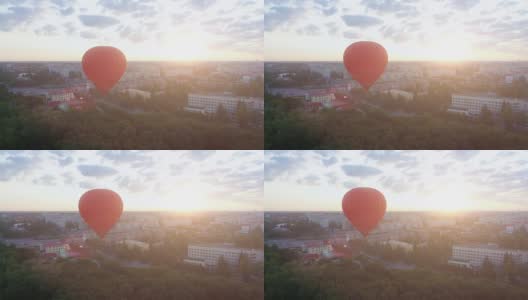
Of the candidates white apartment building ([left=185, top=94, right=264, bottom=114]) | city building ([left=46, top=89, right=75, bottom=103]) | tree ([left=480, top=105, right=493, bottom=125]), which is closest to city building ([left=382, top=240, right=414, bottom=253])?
tree ([left=480, top=105, right=493, bottom=125])

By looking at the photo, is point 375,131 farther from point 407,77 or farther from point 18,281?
point 18,281

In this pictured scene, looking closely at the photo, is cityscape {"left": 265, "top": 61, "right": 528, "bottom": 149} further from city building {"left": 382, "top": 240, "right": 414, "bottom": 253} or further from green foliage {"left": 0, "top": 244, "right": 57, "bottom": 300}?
green foliage {"left": 0, "top": 244, "right": 57, "bottom": 300}

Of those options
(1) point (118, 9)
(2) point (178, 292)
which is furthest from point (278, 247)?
(1) point (118, 9)

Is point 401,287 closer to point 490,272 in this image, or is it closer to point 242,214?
point 490,272

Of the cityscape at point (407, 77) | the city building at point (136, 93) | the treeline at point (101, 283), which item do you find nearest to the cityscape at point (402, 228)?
the cityscape at point (407, 77)

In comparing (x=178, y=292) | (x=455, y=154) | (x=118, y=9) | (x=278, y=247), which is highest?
(x=118, y=9)

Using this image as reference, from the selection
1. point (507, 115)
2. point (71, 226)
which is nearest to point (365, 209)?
A: point (507, 115)
